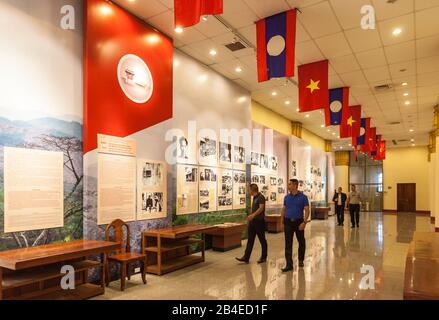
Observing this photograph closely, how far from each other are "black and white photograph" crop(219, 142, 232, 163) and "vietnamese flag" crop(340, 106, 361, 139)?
11.1ft

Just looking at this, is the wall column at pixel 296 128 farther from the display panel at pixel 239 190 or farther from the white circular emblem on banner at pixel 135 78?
the white circular emblem on banner at pixel 135 78

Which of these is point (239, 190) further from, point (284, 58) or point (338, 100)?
point (284, 58)

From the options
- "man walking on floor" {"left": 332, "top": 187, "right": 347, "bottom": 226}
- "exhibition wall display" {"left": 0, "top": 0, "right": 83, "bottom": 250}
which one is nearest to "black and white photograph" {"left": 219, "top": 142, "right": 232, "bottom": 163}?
"exhibition wall display" {"left": 0, "top": 0, "right": 83, "bottom": 250}

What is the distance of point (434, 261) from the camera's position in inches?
131

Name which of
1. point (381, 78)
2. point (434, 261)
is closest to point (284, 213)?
point (434, 261)

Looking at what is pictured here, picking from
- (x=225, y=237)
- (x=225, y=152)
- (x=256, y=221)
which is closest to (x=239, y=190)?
(x=225, y=152)

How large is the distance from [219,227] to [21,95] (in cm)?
512

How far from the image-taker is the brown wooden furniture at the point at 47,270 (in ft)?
11.9

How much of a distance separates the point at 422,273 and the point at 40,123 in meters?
4.85

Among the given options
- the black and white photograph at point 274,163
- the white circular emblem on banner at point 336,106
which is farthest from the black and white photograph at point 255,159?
the white circular emblem on banner at point 336,106

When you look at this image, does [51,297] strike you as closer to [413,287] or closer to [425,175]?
[413,287]

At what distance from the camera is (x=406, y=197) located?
925 inches

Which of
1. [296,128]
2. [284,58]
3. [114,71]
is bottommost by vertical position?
[114,71]

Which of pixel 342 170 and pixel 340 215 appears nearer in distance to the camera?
pixel 340 215
